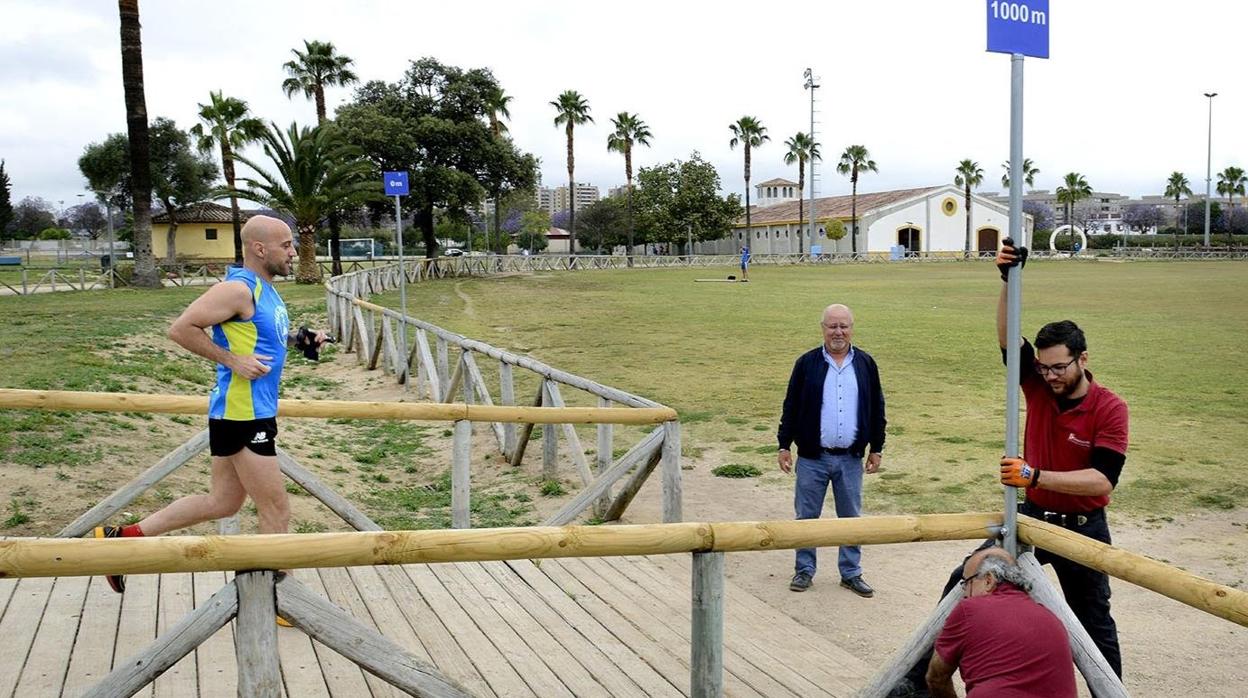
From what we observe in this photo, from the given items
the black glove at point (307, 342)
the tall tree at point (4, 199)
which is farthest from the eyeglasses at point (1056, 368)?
the tall tree at point (4, 199)

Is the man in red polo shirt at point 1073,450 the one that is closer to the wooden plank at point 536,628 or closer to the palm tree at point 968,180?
the wooden plank at point 536,628

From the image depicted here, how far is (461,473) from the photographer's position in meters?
5.90

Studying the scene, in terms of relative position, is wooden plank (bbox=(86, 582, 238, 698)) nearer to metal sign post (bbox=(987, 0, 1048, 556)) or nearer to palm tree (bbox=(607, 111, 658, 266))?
metal sign post (bbox=(987, 0, 1048, 556))

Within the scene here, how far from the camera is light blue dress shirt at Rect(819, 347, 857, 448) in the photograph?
18.6 ft

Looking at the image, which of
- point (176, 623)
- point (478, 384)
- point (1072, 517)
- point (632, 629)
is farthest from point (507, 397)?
point (1072, 517)

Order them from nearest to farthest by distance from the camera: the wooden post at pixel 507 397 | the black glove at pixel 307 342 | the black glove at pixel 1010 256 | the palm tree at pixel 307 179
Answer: the black glove at pixel 1010 256 → the black glove at pixel 307 342 → the wooden post at pixel 507 397 → the palm tree at pixel 307 179

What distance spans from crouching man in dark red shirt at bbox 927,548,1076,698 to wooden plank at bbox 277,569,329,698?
2.09 meters

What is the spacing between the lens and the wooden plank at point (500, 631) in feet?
12.2

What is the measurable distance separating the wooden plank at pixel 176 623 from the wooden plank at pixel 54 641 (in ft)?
1.01

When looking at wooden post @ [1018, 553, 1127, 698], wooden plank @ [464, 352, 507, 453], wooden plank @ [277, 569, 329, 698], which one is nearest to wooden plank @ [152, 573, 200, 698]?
wooden plank @ [277, 569, 329, 698]

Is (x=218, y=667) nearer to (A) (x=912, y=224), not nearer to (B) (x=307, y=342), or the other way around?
(B) (x=307, y=342)

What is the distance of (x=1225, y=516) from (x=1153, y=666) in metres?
3.02

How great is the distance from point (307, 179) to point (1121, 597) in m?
33.4

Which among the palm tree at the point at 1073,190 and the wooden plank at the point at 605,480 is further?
the palm tree at the point at 1073,190
